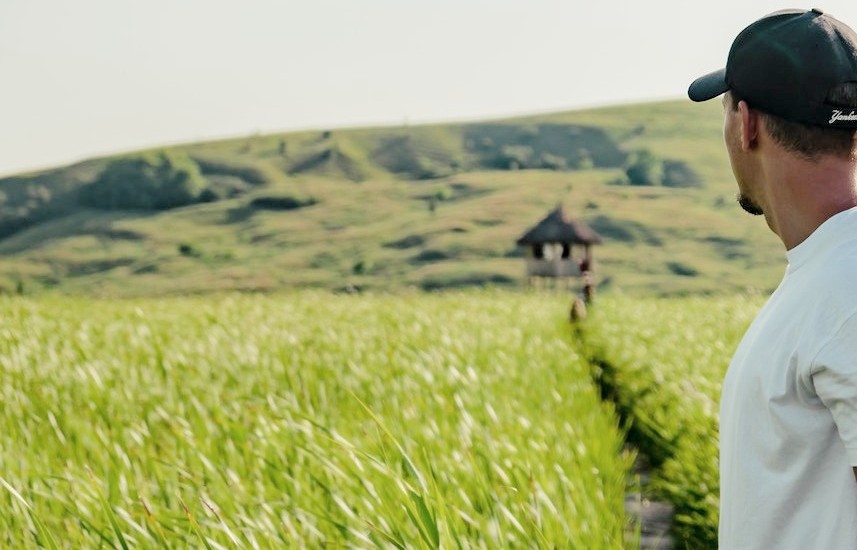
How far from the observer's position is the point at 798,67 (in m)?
2.06

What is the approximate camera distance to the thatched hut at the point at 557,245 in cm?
5225

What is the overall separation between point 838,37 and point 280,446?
2.81m

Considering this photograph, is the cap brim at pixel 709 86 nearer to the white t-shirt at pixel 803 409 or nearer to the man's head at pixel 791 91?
the man's head at pixel 791 91

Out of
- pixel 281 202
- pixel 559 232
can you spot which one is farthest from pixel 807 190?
pixel 281 202

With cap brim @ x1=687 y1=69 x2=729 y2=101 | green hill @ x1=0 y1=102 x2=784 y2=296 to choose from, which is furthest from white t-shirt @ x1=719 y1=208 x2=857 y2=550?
green hill @ x1=0 y1=102 x2=784 y2=296

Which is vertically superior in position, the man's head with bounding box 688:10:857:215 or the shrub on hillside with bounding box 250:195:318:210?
the man's head with bounding box 688:10:857:215

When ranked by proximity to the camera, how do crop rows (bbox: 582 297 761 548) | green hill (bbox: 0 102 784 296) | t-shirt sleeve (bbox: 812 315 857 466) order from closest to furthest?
t-shirt sleeve (bbox: 812 315 857 466) < crop rows (bbox: 582 297 761 548) < green hill (bbox: 0 102 784 296)

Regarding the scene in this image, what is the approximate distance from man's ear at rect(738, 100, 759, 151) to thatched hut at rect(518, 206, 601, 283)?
4992 cm

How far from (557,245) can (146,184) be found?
221 ft

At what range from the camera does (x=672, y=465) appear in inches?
220

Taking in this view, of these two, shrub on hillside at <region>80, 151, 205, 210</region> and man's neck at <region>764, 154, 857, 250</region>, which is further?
shrub on hillside at <region>80, 151, 205, 210</region>

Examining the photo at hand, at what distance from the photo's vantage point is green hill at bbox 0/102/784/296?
79.8m

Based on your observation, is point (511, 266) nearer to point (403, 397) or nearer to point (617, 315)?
point (617, 315)

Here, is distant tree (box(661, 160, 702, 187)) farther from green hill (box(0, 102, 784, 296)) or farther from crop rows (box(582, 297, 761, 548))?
crop rows (box(582, 297, 761, 548))
